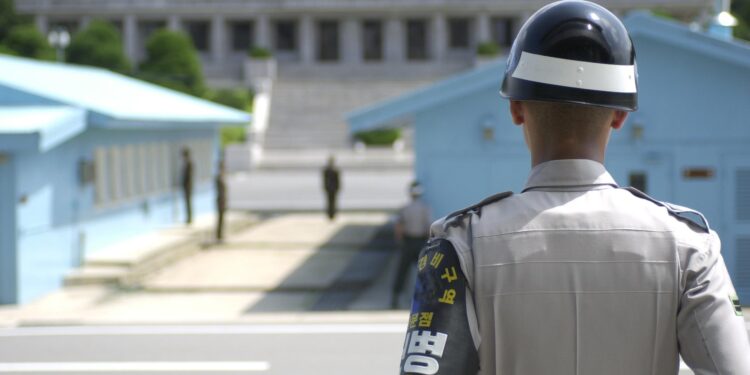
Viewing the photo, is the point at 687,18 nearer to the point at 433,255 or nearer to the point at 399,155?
the point at 399,155

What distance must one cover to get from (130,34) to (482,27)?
2437 centimetres

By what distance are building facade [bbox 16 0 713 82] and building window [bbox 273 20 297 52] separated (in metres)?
0.25

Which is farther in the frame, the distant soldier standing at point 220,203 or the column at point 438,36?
the column at point 438,36

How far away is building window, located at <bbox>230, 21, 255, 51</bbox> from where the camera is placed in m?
72.5

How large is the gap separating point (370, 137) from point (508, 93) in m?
45.3

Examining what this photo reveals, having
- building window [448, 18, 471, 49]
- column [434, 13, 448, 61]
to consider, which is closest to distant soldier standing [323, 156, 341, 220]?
column [434, 13, 448, 61]

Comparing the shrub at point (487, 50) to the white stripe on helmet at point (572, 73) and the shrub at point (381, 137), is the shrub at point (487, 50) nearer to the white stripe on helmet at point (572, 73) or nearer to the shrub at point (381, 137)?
the shrub at point (381, 137)

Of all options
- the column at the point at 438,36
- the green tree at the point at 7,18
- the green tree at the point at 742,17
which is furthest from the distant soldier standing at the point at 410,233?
the column at the point at 438,36

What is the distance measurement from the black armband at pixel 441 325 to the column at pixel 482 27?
6771 cm

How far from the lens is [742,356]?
6.48 feet

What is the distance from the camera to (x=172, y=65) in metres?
49.9

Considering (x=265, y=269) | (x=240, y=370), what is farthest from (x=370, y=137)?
(x=240, y=370)

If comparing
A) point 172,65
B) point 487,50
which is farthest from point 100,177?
point 487,50

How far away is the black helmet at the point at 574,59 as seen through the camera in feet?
6.88
